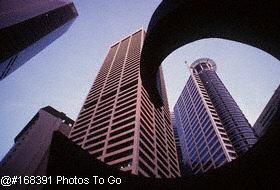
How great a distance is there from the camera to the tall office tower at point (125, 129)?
39.5 m

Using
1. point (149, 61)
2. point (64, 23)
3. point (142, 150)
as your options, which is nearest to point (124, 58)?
point (64, 23)

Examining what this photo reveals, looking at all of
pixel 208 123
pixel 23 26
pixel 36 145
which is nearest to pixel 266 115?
pixel 208 123

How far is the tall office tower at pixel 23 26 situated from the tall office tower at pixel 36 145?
18.8 meters

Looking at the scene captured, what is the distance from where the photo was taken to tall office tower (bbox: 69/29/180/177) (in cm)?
3953

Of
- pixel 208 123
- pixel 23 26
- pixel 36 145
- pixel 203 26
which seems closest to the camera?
pixel 203 26

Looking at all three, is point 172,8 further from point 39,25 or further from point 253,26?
point 39,25

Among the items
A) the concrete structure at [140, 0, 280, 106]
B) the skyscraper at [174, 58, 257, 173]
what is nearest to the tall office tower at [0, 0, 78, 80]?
the concrete structure at [140, 0, 280, 106]

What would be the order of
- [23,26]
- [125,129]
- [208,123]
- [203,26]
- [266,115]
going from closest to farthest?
[203,26] < [125,129] < [23,26] < [266,115] < [208,123]

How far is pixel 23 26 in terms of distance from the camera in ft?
172

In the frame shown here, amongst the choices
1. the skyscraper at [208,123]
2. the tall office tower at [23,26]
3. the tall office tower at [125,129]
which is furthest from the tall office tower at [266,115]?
the tall office tower at [23,26]

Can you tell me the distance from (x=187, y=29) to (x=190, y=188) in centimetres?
231

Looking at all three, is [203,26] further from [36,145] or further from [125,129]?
[36,145]

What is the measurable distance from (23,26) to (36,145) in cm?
3161

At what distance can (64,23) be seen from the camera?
88.6 m
